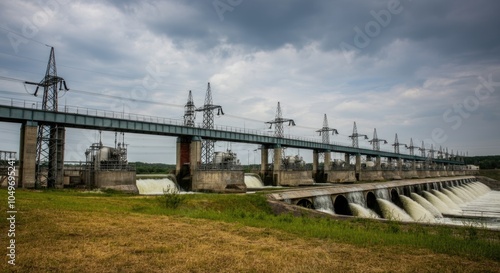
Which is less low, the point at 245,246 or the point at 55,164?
the point at 55,164

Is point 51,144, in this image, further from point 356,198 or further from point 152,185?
point 356,198

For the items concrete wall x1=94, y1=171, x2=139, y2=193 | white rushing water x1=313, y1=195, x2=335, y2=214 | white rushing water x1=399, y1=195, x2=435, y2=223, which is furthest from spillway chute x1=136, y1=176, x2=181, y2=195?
white rushing water x1=399, y1=195, x2=435, y2=223

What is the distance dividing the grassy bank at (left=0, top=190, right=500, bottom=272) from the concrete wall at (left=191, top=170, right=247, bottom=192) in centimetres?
3175

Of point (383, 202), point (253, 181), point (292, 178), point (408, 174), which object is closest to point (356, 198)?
point (383, 202)

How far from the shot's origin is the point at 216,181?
49.9 meters

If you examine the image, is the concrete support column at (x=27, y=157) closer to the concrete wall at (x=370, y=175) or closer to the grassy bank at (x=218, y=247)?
the grassy bank at (x=218, y=247)

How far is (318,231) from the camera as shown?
49.1ft

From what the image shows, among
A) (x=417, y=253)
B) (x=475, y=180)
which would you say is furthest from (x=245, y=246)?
(x=475, y=180)

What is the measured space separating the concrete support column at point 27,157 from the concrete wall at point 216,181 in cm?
2079

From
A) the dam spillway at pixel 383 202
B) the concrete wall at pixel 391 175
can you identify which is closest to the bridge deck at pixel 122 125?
the dam spillway at pixel 383 202

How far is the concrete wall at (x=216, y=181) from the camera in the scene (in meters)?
49.1

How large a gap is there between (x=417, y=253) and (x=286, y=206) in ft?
61.6

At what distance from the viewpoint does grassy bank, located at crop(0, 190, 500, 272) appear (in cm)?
922

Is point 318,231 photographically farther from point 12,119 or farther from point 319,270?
→ point 12,119
